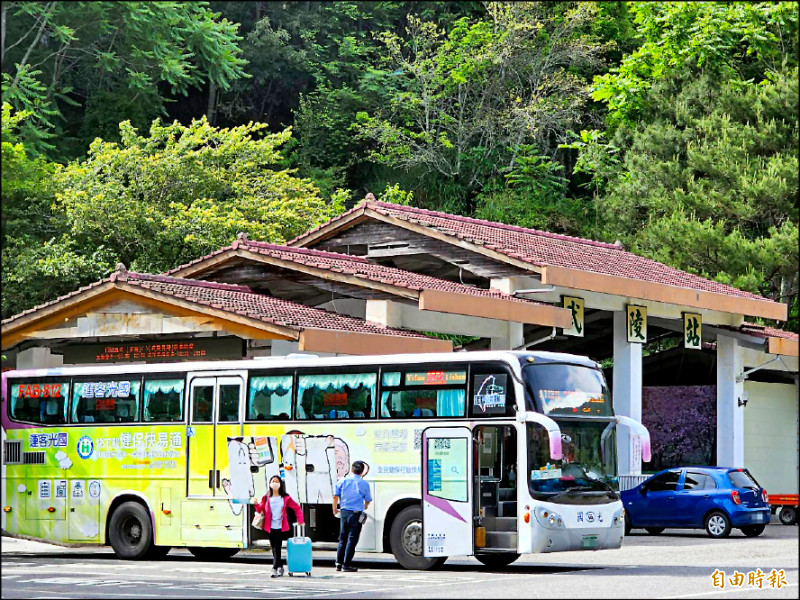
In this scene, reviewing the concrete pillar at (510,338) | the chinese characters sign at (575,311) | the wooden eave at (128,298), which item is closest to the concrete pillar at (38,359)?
the wooden eave at (128,298)

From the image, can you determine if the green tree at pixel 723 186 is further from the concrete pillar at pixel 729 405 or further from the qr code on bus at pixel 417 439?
the qr code on bus at pixel 417 439

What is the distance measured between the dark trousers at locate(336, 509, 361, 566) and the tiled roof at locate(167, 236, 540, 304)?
23.2 ft

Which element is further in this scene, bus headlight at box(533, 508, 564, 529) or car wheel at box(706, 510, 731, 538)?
car wheel at box(706, 510, 731, 538)

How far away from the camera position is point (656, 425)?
1501 inches

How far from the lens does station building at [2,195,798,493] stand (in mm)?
26422

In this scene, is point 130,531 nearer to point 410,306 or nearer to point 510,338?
point 410,306

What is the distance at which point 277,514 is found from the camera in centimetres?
1948

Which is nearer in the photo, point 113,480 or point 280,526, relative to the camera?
point 280,526

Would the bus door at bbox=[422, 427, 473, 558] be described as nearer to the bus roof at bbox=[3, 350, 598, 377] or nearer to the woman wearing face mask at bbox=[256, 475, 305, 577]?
the bus roof at bbox=[3, 350, 598, 377]

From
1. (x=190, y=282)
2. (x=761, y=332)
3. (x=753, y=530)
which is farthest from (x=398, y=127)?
(x=753, y=530)

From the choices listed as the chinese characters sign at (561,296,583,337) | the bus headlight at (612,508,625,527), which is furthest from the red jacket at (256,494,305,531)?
the chinese characters sign at (561,296,583,337)

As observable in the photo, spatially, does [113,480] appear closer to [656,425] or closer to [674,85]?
[656,425]

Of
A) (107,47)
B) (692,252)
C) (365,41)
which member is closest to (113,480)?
(692,252)

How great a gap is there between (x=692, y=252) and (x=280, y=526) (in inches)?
1032
